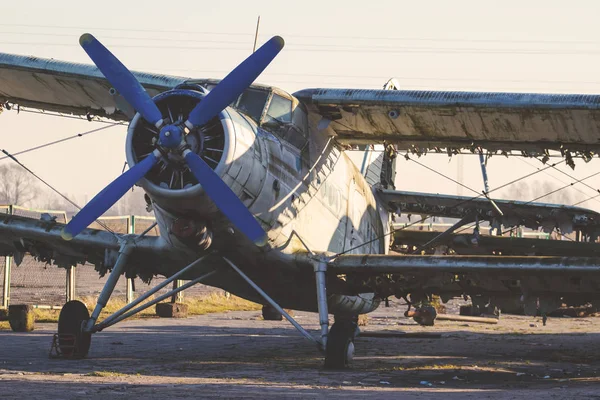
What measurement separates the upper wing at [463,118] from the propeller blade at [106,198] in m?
3.92

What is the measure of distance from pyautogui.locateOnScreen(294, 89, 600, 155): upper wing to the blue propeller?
2604 mm

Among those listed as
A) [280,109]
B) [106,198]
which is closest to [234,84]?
[280,109]

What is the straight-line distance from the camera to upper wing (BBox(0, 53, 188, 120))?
17.2 meters

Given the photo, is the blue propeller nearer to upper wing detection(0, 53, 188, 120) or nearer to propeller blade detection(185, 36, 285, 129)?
propeller blade detection(185, 36, 285, 129)

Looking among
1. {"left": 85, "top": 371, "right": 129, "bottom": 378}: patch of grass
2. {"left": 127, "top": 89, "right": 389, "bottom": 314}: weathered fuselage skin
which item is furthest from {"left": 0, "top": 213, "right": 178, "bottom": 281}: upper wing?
{"left": 85, "top": 371, "right": 129, "bottom": 378}: patch of grass

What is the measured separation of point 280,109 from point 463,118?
3.15 meters

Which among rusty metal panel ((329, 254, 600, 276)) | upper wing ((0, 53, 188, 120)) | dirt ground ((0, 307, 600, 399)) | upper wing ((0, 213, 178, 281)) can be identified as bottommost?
dirt ground ((0, 307, 600, 399))

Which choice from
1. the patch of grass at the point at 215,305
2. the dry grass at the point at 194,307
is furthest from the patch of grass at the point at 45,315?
the patch of grass at the point at 215,305

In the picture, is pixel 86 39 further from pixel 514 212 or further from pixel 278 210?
pixel 514 212

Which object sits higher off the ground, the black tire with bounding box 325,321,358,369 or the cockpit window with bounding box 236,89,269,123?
the cockpit window with bounding box 236,89,269,123

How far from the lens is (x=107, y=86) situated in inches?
691

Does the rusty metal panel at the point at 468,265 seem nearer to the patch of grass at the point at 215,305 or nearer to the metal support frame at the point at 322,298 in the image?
the metal support frame at the point at 322,298

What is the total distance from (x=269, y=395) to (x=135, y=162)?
4.48 meters

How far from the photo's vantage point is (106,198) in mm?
13234
